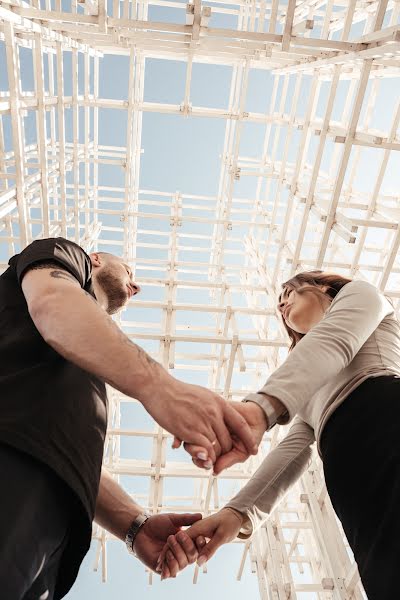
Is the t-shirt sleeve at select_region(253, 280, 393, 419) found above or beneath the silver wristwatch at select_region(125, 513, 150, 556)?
above

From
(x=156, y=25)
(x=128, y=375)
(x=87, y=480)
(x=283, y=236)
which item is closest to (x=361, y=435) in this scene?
(x=128, y=375)

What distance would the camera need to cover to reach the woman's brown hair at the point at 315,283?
193cm

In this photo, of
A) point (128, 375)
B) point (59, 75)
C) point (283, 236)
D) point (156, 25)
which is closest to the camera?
point (128, 375)

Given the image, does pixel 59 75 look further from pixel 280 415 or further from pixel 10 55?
pixel 280 415

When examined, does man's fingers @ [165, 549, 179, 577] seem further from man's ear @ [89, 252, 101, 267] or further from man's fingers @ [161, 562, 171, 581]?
man's ear @ [89, 252, 101, 267]

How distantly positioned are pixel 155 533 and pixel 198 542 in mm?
180

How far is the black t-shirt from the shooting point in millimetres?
1118

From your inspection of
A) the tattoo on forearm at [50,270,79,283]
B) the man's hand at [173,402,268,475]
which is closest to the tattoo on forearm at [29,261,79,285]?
the tattoo on forearm at [50,270,79,283]

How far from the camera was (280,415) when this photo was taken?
4.22 feet

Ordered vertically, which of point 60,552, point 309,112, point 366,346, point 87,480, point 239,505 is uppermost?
point 309,112

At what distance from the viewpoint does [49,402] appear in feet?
3.91

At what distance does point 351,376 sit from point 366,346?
136mm

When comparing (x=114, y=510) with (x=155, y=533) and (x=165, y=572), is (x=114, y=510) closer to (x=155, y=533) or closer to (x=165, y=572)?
(x=155, y=533)

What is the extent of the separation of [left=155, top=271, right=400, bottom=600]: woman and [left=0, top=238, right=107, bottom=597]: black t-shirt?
0.32 metres
